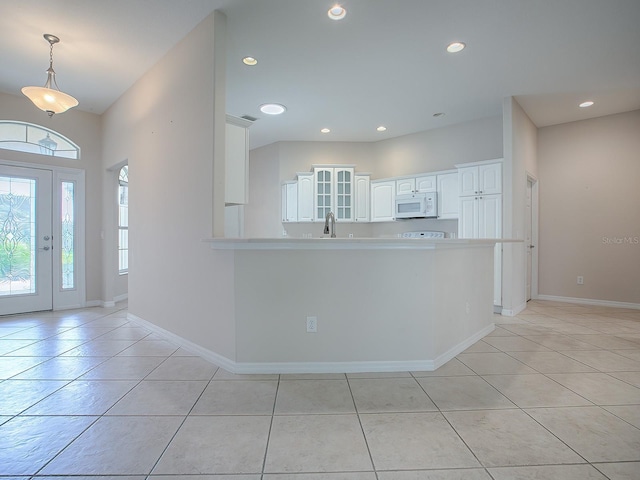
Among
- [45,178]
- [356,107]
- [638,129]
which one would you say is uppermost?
[356,107]

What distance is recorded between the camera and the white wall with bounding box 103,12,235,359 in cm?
270

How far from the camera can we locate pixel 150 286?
360 cm

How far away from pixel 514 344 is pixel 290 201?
412cm

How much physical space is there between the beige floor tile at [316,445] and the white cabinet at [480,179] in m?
3.80

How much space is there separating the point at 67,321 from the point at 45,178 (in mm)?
2090

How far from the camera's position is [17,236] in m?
4.29

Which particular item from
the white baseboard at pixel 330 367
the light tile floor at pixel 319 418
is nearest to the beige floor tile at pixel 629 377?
the light tile floor at pixel 319 418

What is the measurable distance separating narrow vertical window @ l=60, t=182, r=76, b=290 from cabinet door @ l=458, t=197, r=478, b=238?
229 inches

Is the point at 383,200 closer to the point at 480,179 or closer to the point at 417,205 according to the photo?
the point at 417,205

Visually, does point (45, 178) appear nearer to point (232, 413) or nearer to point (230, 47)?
point (230, 47)

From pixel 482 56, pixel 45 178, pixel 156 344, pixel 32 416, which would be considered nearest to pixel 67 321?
pixel 156 344

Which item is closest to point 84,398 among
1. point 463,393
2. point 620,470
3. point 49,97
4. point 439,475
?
point 439,475

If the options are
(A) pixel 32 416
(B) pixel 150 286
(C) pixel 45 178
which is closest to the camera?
(A) pixel 32 416

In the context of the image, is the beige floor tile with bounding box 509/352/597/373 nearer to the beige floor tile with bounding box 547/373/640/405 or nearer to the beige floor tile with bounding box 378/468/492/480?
the beige floor tile with bounding box 547/373/640/405
